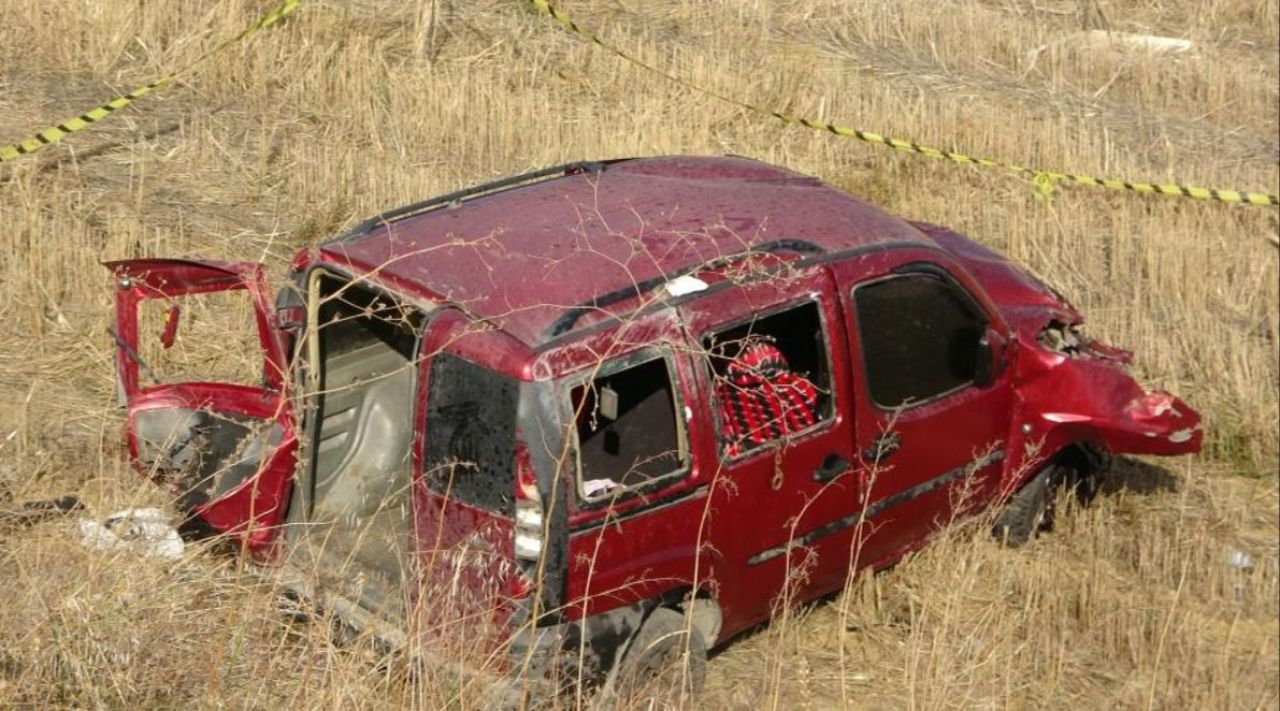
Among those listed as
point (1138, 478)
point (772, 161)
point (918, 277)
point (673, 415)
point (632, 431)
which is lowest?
point (1138, 478)

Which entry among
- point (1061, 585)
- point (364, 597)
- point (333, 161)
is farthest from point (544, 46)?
point (364, 597)

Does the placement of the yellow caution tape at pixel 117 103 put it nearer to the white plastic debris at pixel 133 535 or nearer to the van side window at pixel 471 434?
the white plastic debris at pixel 133 535

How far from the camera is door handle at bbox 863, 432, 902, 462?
6.10m

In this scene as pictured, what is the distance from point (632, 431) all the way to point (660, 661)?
78 centimetres

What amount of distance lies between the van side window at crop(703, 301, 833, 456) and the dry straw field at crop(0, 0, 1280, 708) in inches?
30.5

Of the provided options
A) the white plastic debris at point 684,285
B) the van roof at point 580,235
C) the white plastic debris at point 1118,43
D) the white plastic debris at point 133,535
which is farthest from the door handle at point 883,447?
the white plastic debris at point 1118,43

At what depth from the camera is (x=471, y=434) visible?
5246 mm

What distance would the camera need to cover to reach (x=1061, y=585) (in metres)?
7.12

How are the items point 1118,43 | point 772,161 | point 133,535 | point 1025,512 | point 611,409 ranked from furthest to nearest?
point 1118,43 < point 772,161 < point 1025,512 < point 611,409 < point 133,535

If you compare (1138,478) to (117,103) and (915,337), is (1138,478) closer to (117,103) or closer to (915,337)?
(915,337)

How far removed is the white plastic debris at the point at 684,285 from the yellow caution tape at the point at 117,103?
5.44 meters

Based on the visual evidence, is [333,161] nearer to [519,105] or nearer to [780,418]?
[519,105]

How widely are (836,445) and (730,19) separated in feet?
25.4

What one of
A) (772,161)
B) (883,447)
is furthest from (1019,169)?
(883,447)
